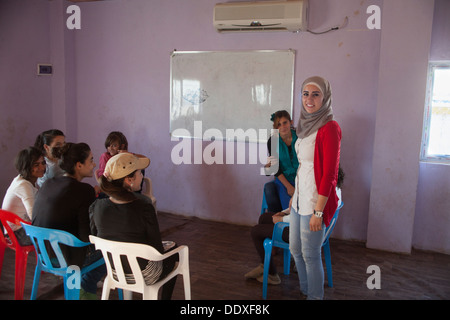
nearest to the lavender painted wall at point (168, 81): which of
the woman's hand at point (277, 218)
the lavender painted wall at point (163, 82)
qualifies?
the lavender painted wall at point (163, 82)

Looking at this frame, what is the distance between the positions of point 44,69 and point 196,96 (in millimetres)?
2026

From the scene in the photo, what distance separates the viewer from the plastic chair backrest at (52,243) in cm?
221

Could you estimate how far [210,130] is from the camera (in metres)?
4.46

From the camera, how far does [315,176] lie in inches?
88.4

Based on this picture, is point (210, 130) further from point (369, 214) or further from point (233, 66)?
point (369, 214)

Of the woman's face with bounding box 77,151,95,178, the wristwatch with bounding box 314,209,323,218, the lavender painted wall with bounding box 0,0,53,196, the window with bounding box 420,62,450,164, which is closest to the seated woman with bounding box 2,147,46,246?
the woman's face with bounding box 77,151,95,178

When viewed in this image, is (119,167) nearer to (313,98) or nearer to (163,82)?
(313,98)

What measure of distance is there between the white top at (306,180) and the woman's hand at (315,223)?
0.05 meters

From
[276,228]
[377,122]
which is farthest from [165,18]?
[276,228]

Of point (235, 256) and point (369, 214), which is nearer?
point (235, 256)

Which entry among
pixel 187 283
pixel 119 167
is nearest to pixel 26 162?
pixel 119 167

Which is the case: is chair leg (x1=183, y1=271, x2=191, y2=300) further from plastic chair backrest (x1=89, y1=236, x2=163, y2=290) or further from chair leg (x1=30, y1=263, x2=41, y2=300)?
chair leg (x1=30, y1=263, x2=41, y2=300)
